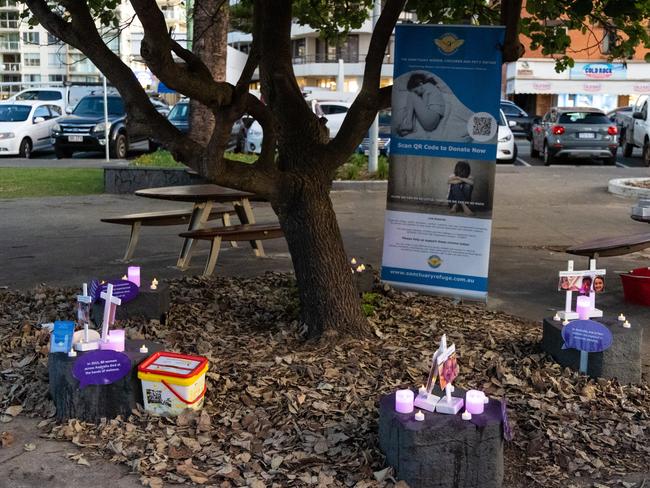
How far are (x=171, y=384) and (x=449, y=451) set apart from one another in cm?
158

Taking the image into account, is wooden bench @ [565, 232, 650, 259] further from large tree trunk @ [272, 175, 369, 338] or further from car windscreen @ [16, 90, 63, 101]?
car windscreen @ [16, 90, 63, 101]

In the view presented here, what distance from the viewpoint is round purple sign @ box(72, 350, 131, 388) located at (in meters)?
4.55

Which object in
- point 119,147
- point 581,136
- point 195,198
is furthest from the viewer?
point 119,147

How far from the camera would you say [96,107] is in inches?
1027

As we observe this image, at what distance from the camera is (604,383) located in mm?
5047

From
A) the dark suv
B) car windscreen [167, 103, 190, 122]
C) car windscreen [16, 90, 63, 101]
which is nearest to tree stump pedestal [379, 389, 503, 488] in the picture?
the dark suv

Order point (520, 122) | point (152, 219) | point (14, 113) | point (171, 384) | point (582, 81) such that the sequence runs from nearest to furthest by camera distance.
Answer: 1. point (171, 384)
2. point (152, 219)
3. point (14, 113)
4. point (520, 122)
5. point (582, 81)

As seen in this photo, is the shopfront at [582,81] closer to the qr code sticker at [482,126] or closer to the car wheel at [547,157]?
the car wheel at [547,157]

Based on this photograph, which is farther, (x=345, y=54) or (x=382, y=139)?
(x=345, y=54)

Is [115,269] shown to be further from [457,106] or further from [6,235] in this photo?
[457,106]

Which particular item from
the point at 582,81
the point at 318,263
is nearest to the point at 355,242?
the point at 318,263

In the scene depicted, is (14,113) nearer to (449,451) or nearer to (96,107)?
(96,107)

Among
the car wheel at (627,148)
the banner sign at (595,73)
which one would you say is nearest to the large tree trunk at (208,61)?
the car wheel at (627,148)

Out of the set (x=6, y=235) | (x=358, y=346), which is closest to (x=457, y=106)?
(x=358, y=346)
